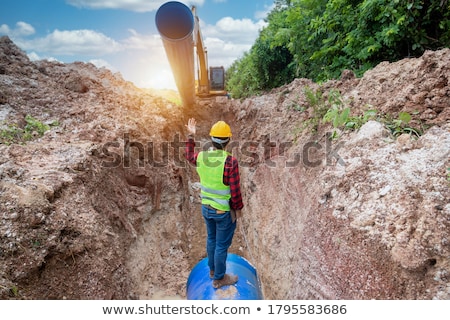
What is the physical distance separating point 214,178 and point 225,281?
146 cm

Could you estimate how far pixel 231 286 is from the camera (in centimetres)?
372

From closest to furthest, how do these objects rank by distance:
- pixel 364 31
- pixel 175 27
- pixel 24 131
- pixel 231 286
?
pixel 231 286, pixel 175 27, pixel 24 131, pixel 364 31

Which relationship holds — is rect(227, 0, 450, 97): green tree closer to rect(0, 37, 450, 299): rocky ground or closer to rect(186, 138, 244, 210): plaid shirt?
rect(0, 37, 450, 299): rocky ground

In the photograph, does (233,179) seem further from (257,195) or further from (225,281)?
(257,195)

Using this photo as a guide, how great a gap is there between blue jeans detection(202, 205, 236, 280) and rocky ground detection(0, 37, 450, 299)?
93 centimetres

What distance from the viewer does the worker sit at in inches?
129

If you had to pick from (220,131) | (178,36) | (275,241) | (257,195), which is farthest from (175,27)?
(275,241)

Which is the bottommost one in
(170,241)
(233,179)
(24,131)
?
(170,241)

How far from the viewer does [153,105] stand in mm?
7922

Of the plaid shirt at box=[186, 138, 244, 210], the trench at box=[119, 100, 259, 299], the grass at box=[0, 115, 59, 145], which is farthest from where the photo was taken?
the trench at box=[119, 100, 259, 299]

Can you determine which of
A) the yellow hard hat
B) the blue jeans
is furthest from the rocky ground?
the yellow hard hat

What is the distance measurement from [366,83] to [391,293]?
11.0ft
